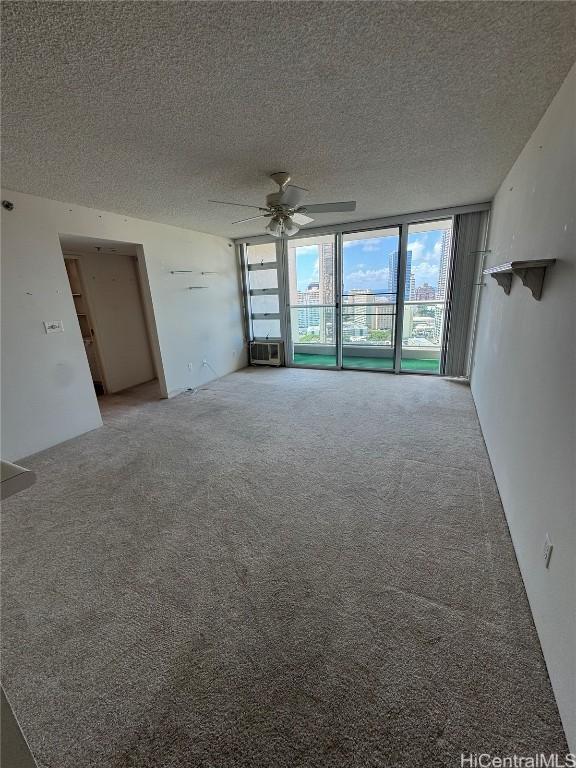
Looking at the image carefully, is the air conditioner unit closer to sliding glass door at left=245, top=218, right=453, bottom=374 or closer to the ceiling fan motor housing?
sliding glass door at left=245, top=218, right=453, bottom=374

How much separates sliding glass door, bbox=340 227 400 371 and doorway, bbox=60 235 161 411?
138 inches

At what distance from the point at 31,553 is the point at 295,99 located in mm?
3253

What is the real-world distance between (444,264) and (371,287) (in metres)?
1.18

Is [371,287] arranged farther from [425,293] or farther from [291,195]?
[291,195]

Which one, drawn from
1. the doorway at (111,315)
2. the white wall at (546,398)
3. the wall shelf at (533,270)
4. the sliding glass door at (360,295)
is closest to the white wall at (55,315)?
the doorway at (111,315)

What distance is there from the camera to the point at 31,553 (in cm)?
202

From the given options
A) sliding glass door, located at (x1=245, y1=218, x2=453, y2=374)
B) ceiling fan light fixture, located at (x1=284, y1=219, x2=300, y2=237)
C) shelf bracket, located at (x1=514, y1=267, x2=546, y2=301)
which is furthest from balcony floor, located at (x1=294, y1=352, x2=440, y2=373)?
shelf bracket, located at (x1=514, y1=267, x2=546, y2=301)

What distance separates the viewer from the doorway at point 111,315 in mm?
4875

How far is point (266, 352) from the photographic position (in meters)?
6.56

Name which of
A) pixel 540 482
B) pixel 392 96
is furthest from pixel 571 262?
pixel 392 96

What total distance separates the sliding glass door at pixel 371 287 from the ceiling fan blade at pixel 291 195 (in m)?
2.71

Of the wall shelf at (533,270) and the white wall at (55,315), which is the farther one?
the white wall at (55,315)

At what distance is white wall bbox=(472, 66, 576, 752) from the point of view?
118 cm

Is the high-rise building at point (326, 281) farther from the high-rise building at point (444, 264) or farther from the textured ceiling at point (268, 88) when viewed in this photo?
the textured ceiling at point (268, 88)
